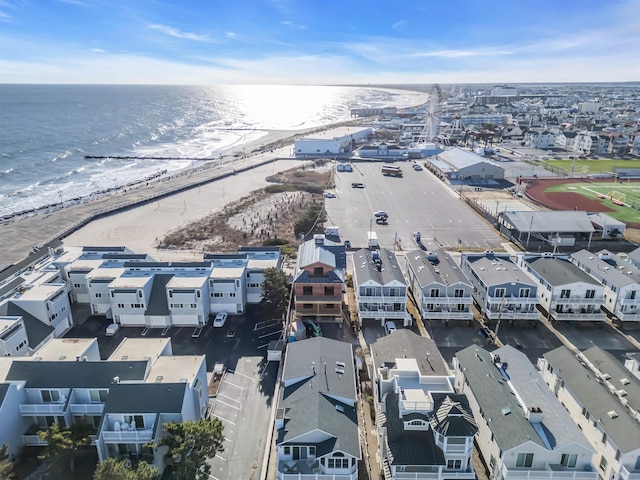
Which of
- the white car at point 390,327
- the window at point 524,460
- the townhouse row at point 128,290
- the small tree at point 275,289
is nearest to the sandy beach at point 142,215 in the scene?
the townhouse row at point 128,290

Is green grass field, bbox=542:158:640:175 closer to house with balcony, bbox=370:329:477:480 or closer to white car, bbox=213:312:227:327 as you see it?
white car, bbox=213:312:227:327

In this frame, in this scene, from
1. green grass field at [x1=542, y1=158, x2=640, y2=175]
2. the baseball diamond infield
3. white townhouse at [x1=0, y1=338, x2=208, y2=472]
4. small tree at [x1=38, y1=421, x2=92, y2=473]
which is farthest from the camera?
green grass field at [x1=542, y1=158, x2=640, y2=175]

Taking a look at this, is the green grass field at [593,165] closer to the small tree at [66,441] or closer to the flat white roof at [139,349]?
the flat white roof at [139,349]

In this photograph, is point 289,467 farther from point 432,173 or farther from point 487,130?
point 487,130

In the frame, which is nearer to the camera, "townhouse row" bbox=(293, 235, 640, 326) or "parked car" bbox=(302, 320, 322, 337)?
"parked car" bbox=(302, 320, 322, 337)

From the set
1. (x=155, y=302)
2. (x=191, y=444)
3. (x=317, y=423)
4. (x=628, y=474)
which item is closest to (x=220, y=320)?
(x=155, y=302)

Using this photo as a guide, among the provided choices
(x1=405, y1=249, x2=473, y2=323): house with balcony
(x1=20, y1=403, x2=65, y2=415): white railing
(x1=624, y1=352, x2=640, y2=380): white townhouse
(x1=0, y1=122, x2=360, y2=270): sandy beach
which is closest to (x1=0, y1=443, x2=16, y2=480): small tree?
(x1=20, y1=403, x2=65, y2=415): white railing

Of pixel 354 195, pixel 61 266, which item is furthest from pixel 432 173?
pixel 61 266
